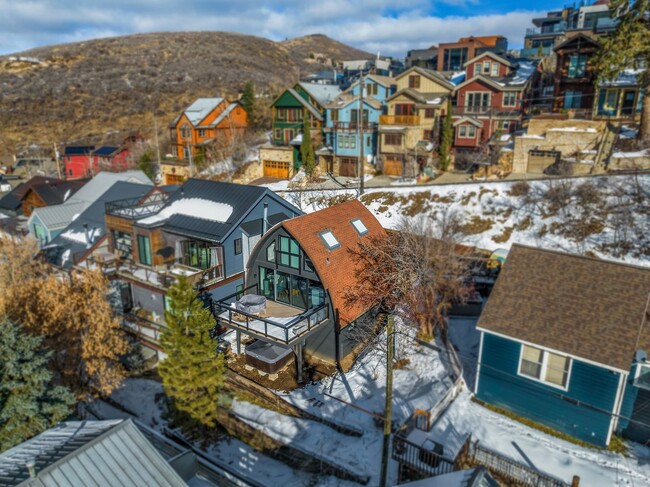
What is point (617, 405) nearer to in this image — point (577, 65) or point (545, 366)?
point (545, 366)

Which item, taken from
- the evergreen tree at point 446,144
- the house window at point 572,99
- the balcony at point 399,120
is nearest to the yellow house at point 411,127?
the balcony at point 399,120

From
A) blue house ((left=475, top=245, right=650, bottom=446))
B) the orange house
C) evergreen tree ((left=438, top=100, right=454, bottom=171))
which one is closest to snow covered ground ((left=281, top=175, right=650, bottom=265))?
blue house ((left=475, top=245, right=650, bottom=446))

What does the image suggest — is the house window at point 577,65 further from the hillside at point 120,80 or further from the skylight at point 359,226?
the hillside at point 120,80

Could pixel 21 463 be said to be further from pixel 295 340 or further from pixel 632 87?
pixel 632 87

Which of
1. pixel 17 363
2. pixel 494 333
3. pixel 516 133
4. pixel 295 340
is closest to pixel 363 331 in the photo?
pixel 295 340

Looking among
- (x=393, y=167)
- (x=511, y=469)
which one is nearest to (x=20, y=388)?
(x=511, y=469)

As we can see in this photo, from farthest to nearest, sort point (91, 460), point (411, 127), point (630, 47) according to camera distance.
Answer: point (411, 127)
point (630, 47)
point (91, 460)

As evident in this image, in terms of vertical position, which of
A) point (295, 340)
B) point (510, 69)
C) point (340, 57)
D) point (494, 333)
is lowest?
point (494, 333)
